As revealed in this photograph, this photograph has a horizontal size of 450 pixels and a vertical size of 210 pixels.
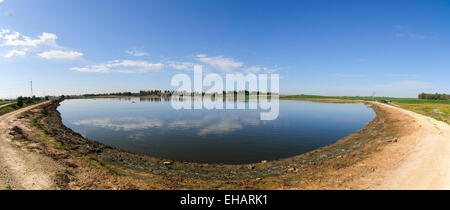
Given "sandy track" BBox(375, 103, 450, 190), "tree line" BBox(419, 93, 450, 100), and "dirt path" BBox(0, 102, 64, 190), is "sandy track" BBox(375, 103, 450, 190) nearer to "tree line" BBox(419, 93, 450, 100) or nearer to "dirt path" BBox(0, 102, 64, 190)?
"dirt path" BBox(0, 102, 64, 190)

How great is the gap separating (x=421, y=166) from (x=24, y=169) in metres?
26.8

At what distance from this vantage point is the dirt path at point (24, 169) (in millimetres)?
9508

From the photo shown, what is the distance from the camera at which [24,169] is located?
11297 mm

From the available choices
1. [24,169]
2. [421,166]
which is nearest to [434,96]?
[421,166]

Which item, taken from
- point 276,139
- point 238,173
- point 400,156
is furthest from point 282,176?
point 276,139

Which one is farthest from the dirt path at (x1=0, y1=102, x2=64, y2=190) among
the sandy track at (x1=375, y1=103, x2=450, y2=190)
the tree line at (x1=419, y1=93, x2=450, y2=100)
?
the tree line at (x1=419, y1=93, x2=450, y2=100)

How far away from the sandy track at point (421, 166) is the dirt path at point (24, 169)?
62.8ft

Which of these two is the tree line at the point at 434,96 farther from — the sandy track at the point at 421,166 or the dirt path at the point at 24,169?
the dirt path at the point at 24,169

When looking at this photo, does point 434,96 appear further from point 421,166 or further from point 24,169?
point 24,169

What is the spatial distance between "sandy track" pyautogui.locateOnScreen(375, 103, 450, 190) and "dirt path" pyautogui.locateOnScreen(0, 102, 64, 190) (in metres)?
19.1

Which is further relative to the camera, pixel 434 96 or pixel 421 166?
pixel 434 96

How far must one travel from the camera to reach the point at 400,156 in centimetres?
1385

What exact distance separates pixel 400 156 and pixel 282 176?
33.9 feet
